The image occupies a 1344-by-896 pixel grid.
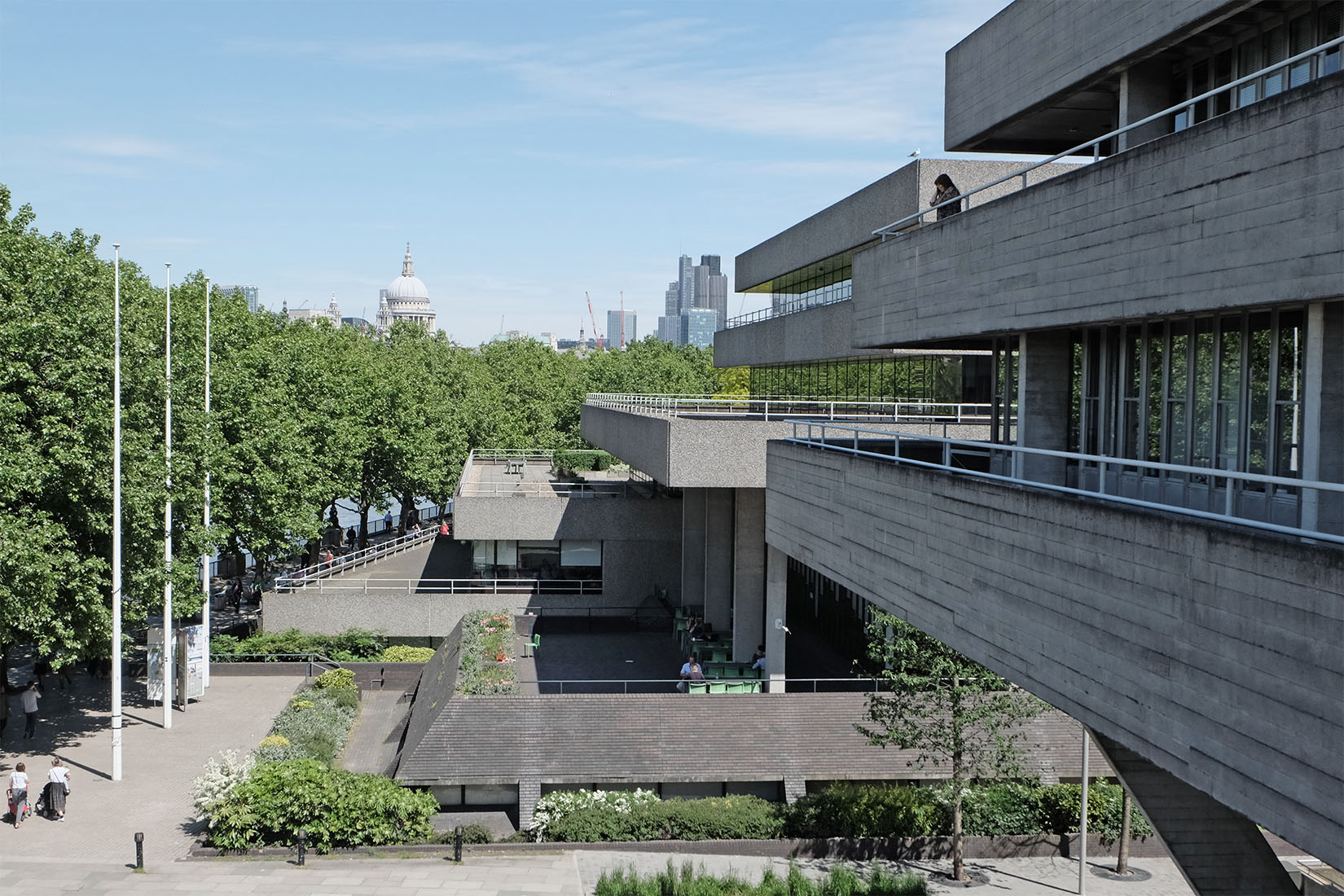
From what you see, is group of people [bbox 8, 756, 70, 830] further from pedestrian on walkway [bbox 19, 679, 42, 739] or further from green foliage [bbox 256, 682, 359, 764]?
pedestrian on walkway [bbox 19, 679, 42, 739]

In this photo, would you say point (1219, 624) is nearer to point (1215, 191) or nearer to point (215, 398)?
point (1215, 191)

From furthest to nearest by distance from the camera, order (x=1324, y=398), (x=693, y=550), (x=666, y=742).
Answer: (x=693, y=550) < (x=666, y=742) < (x=1324, y=398)

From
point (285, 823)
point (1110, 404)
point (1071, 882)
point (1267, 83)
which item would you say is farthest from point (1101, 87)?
point (285, 823)

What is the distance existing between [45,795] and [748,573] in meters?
16.4

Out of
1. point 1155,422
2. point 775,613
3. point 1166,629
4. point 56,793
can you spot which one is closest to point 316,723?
point 56,793

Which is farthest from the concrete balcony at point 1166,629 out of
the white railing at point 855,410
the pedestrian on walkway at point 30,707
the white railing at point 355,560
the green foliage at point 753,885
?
the white railing at point 355,560

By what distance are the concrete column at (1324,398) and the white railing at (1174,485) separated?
0.22 metres

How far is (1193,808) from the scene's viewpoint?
12.6 metres

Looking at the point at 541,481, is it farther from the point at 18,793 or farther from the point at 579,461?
the point at 18,793

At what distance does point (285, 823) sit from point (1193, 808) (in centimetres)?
1711

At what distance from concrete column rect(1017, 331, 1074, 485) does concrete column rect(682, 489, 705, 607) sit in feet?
74.3

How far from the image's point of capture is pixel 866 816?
24.0 meters

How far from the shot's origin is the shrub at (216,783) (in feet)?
77.3

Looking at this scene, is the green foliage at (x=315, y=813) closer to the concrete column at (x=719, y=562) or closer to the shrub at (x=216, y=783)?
the shrub at (x=216, y=783)
